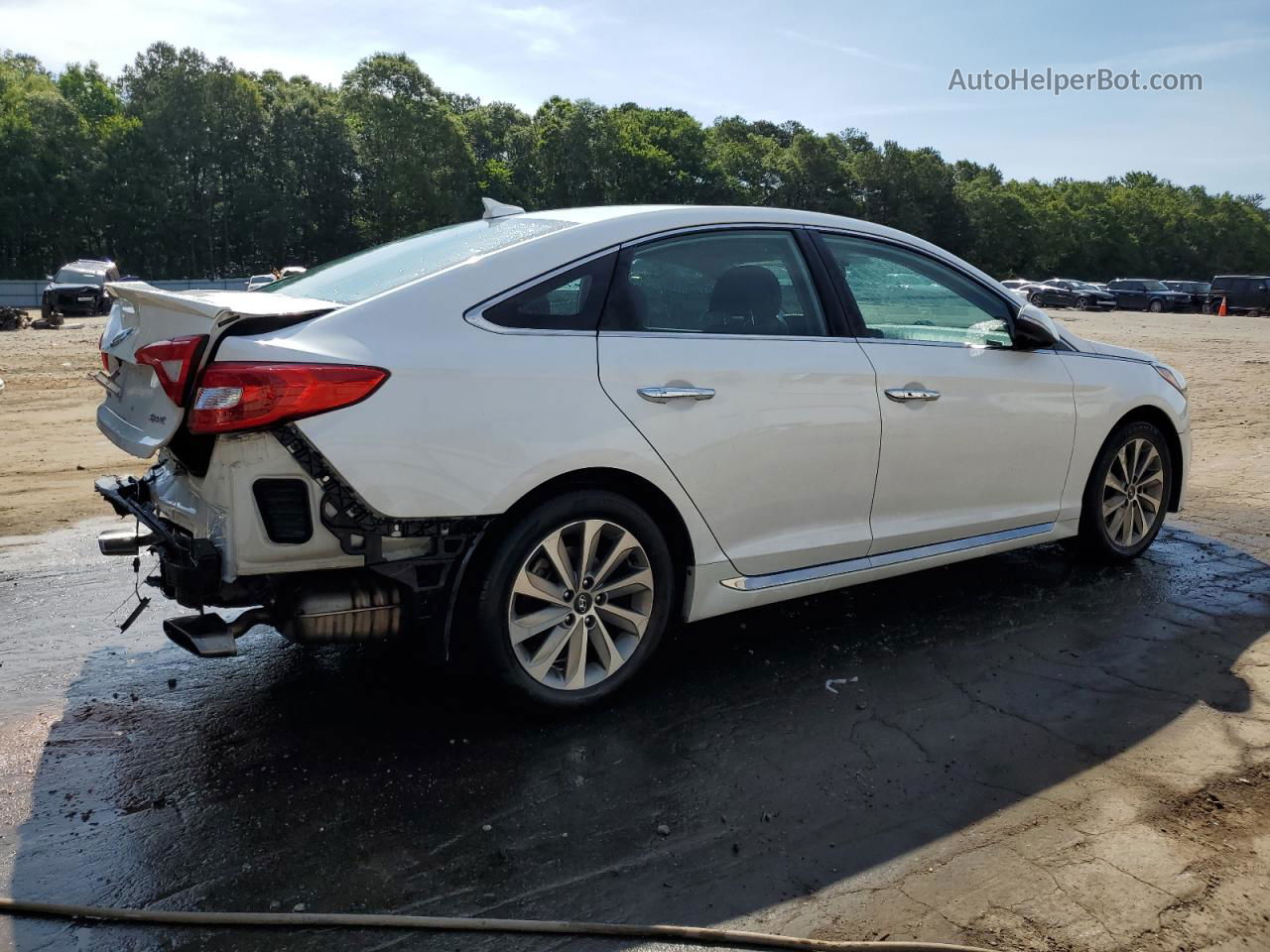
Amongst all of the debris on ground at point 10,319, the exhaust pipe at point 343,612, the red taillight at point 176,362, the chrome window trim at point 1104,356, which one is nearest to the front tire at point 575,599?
the exhaust pipe at point 343,612

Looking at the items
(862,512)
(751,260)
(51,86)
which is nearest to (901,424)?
(862,512)

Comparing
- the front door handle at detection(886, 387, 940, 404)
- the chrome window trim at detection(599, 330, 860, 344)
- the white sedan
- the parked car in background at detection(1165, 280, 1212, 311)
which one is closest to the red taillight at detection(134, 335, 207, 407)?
the white sedan

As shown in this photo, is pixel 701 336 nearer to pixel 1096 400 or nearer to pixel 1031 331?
pixel 1031 331

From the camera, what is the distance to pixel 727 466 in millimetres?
3928

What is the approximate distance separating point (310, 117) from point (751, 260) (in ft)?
273

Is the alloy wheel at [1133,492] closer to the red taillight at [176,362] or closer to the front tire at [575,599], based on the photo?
the front tire at [575,599]

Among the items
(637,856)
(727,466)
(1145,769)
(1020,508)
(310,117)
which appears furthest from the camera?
(310,117)

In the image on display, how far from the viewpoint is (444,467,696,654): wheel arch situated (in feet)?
11.5

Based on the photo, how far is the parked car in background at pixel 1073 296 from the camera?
5234 cm

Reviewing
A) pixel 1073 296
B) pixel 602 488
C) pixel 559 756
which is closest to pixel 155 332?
pixel 602 488

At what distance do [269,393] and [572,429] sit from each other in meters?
0.95

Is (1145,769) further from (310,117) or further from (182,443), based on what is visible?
(310,117)

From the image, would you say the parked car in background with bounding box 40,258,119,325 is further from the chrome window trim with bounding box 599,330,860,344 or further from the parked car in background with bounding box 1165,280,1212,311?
the parked car in background with bounding box 1165,280,1212,311

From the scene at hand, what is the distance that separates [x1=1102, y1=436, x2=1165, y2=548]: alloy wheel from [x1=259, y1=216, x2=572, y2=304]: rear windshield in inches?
126
